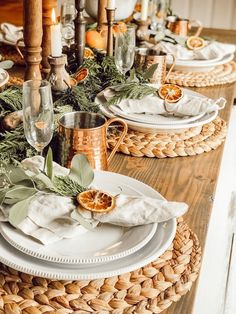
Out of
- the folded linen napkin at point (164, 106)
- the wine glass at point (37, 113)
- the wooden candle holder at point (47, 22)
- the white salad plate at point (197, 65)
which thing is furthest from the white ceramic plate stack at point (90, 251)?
the white salad plate at point (197, 65)

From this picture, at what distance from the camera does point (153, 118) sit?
124 cm

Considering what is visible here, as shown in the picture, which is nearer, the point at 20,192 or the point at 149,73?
the point at 20,192

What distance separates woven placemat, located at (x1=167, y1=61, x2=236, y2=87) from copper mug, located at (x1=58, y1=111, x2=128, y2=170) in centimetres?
62

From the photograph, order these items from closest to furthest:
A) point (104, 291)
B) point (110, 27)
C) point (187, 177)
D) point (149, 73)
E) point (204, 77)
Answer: point (104, 291) → point (187, 177) → point (149, 73) → point (110, 27) → point (204, 77)

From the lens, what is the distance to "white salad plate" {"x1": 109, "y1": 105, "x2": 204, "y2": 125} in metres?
1.21

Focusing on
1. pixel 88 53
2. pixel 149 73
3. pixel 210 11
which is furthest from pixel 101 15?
pixel 210 11

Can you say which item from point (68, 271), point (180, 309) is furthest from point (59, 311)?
point (180, 309)

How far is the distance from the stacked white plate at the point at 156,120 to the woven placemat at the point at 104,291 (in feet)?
1.46

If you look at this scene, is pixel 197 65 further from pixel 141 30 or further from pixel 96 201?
pixel 96 201

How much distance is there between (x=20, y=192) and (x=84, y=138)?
0.21 meters

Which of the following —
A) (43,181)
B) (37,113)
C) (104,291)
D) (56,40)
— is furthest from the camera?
(56,40)

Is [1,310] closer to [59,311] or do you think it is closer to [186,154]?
[59,311]

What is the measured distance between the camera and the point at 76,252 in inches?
30.4

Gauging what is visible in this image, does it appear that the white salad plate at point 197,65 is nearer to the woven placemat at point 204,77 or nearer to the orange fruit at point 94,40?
the woven placemat at point 204,77
